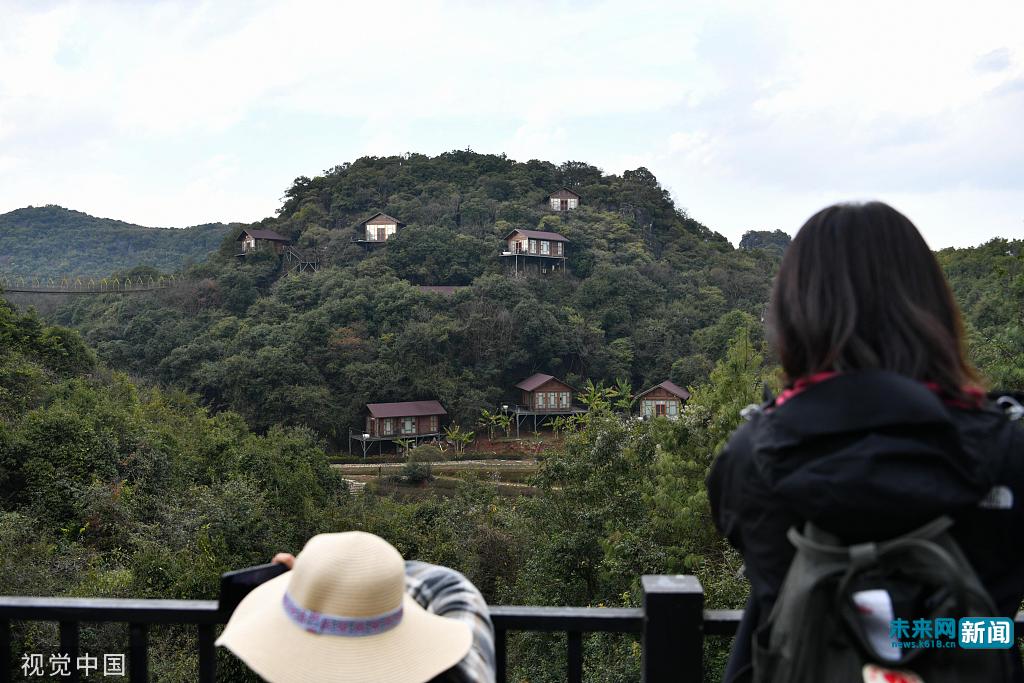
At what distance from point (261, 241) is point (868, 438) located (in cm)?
3600

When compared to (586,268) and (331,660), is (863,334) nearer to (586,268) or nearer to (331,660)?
(331,660)

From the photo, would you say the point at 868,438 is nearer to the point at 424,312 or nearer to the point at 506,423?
the point at 506,423

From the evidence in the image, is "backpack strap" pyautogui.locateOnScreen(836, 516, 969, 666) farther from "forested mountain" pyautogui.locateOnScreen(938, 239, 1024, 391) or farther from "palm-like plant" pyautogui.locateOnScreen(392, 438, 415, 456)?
"palm-like plant" pyautogui.locateOnScreen(392, 438, 415, 456)

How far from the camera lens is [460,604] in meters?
1.21

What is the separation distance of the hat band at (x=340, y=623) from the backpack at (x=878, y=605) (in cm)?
55

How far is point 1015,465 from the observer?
91cm

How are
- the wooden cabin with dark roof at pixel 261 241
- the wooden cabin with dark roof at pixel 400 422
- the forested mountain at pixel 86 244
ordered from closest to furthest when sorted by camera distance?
1. the wooden cabin with dark roof at pixel 400 422
2. the wooden cabin with dark roof at pixel 261 241
3. the forested mountain at pixel 86 244

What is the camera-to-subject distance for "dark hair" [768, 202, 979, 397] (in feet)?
3.07

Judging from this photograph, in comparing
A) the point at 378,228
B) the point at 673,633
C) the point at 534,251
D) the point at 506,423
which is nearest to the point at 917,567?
the point at 673,633

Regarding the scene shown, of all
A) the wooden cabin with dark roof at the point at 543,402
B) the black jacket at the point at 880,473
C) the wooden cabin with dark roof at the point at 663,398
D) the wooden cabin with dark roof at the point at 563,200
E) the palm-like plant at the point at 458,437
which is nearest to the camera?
the black jacket at the point at 880,473

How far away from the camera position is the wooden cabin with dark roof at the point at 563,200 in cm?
3997

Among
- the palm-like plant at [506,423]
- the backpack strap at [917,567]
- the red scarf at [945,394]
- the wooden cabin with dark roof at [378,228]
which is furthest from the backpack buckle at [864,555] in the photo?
the wooden cabin with dark roof at [378,228]

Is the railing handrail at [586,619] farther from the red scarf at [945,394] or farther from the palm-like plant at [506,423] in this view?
the palm-like plant at [506,423]

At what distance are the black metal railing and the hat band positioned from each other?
0.23 m
